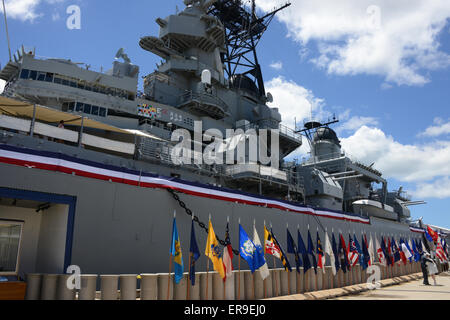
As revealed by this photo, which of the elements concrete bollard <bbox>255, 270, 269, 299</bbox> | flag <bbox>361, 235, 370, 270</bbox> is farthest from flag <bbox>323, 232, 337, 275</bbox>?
concrete bollard <bbox>255, 270, 269, 299</bbox>

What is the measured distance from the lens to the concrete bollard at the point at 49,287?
7.55 meters

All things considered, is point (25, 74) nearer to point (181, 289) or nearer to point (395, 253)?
point (181, 289)

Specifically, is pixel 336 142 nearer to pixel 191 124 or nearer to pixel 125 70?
pixel 191 124

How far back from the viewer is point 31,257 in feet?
33.7

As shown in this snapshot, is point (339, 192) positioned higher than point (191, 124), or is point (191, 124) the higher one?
point (191, 124)

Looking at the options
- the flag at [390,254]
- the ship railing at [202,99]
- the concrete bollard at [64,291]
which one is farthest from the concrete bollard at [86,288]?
the flag at [390,254]

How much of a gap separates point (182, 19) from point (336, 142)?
58.3ft

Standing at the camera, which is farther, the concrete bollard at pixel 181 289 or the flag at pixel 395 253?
the flag at pixel 395 253

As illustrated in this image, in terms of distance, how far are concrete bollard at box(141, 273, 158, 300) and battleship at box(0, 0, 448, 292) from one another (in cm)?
238

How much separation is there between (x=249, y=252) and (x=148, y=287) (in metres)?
3.22

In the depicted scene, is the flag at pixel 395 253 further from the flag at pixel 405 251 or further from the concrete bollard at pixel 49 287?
the concrete bollard at pixel 49 287

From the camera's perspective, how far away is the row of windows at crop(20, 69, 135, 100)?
15852 millimetres

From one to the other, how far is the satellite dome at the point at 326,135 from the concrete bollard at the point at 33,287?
93.8 ft
